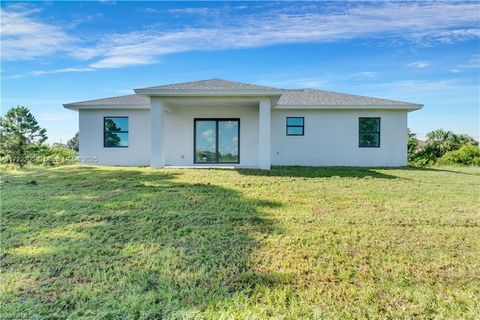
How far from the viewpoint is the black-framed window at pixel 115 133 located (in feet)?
47.0

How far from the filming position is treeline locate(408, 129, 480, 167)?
19422 millimetres

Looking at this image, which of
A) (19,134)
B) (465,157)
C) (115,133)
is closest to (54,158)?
(115,133)

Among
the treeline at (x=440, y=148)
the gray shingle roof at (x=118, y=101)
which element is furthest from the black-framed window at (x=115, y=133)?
the treeline at (x=440, y=148)

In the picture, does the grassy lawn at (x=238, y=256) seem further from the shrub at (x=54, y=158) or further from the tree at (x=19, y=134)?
the tree at (x=19, y=134)

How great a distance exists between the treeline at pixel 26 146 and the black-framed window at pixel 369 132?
14993 millimetres

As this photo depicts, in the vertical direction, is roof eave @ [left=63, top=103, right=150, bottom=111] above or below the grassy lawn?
above

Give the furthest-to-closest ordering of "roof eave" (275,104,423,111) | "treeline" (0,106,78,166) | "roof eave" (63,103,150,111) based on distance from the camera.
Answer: "treeline" (0,106,78,166), "roof eave" (275,104,423,111), "roof eave" (63,103,150,111)

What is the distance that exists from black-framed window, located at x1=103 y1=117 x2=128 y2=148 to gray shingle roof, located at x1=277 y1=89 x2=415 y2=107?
7.48 meters

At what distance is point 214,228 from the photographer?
4.39 m

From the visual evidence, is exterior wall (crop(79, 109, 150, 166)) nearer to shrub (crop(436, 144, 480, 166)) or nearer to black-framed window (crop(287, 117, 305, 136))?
black-framed window (crop(287, 117, 305, 136))

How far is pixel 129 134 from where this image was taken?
46.9 feet

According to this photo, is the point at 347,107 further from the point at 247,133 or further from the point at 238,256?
the point at 238,256

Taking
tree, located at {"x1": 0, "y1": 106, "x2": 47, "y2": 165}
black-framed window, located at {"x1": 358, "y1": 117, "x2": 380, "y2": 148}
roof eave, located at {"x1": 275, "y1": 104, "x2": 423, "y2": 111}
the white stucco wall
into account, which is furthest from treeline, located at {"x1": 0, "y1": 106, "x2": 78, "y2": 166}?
black-framed window, located at {"x1": 358, "y1": 117, "x2": 380, "y2": 148}

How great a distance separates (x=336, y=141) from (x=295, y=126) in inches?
82.9
